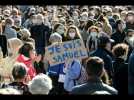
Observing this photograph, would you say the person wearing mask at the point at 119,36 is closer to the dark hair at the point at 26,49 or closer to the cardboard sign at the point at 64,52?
the dark hair at the point at 26,49

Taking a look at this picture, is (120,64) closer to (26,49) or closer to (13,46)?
(26,49)

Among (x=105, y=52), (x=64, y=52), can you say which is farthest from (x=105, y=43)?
(x=64, y=52)

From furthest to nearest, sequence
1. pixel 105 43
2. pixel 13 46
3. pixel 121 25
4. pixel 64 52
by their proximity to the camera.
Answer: pixel 121 25, pixel 13 46, pixel 105 43, pixel 64 52

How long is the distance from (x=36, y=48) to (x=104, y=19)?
234 cm

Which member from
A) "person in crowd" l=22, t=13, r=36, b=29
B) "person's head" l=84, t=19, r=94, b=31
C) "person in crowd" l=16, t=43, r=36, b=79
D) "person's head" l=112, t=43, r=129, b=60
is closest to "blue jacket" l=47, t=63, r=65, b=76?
"person in crowd" l=16, t=43, r=36, b=79

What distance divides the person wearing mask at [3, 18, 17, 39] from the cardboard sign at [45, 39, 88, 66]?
1379mm

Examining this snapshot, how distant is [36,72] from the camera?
200 inches

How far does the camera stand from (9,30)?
252 inches

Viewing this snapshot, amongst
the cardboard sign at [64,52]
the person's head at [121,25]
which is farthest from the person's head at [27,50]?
the person's head at [121,25]

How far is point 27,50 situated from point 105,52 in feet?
2.86

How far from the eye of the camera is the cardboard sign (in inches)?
167

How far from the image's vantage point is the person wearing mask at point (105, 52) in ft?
15.2
